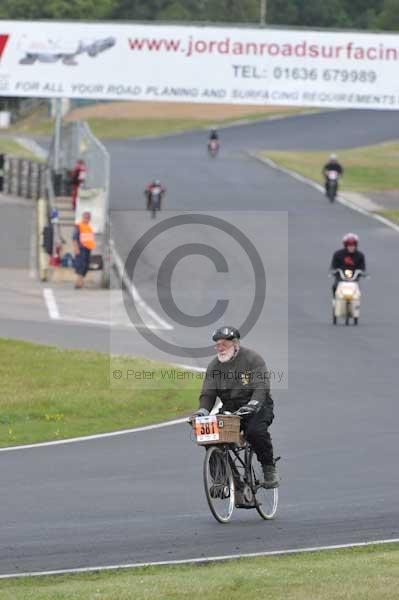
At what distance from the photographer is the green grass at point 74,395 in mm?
19375

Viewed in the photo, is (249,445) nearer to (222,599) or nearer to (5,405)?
(222,599)

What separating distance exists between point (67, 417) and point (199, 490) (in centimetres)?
571

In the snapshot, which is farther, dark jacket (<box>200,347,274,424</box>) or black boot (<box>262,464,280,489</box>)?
black boot (<box>262,464,280,489</box>)

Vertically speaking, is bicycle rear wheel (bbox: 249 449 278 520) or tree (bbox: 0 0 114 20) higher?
tree (bbox: 0 0 114 20)

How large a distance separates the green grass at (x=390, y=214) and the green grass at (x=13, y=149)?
23.9 m

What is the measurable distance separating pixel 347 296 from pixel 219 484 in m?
16.3

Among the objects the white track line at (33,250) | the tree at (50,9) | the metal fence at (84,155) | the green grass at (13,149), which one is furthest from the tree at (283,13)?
the white track line at (33,250)

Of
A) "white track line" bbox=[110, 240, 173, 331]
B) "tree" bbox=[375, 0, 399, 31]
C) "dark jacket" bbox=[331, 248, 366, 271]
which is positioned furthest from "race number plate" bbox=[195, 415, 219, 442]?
"tree" bbox=[375, 0, 399, 31]

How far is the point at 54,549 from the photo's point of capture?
11.6 meters

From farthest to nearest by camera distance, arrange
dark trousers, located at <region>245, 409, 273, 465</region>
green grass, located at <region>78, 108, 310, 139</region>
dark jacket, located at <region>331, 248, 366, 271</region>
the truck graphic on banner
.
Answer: green grass, located at <region>78, 108, 310, 139</region> < the truck graphic on banner < dark jacket, located at <region>331, 248, 366, 271</region> < dark trousers, located at <region>245, 409, 273, 465</region>

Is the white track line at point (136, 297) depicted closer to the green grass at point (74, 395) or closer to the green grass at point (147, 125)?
the green grass at point (74, 395)

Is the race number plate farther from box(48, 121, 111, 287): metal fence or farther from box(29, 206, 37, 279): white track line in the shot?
box(29, 206, 37, 279): white track line

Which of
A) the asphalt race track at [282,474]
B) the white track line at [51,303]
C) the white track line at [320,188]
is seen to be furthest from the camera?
the white track line at [320,188]

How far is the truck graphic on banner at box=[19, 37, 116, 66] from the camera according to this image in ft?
136
